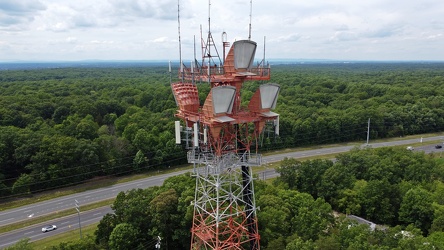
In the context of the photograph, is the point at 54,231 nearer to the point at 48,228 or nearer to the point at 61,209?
the point at 48,228

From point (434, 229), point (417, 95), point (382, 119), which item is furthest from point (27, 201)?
point (417, 95)

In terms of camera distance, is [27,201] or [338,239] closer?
[338,239]

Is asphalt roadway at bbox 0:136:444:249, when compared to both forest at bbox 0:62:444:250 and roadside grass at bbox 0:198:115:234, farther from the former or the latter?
forest at bbox 0:62:444:250

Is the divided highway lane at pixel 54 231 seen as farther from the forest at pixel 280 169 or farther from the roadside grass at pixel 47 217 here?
the forest at pixel 280 169

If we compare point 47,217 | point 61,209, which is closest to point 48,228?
point 47,217

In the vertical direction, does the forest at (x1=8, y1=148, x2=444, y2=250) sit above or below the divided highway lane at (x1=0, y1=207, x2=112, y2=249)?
above

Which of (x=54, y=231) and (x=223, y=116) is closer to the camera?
(x=223, y=116)

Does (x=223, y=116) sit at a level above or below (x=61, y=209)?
above

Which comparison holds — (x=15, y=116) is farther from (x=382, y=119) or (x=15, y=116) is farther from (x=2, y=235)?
(x=382, y=119)

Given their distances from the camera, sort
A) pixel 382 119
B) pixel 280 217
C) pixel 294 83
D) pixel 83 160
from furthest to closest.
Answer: pixel 294 83, pixel 382 119, pixel 83 160, pixel 280 217

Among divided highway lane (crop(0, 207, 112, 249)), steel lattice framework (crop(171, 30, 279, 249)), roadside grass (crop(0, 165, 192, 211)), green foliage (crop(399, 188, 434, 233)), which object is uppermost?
steel lattice framework (crop(171, 30, 279, 249))

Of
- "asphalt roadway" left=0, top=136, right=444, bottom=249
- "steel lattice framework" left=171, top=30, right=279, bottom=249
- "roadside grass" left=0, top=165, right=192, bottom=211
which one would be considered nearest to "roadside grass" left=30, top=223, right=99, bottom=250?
"asphalt roadway" left=0, top=136, right=444, bottom=249
